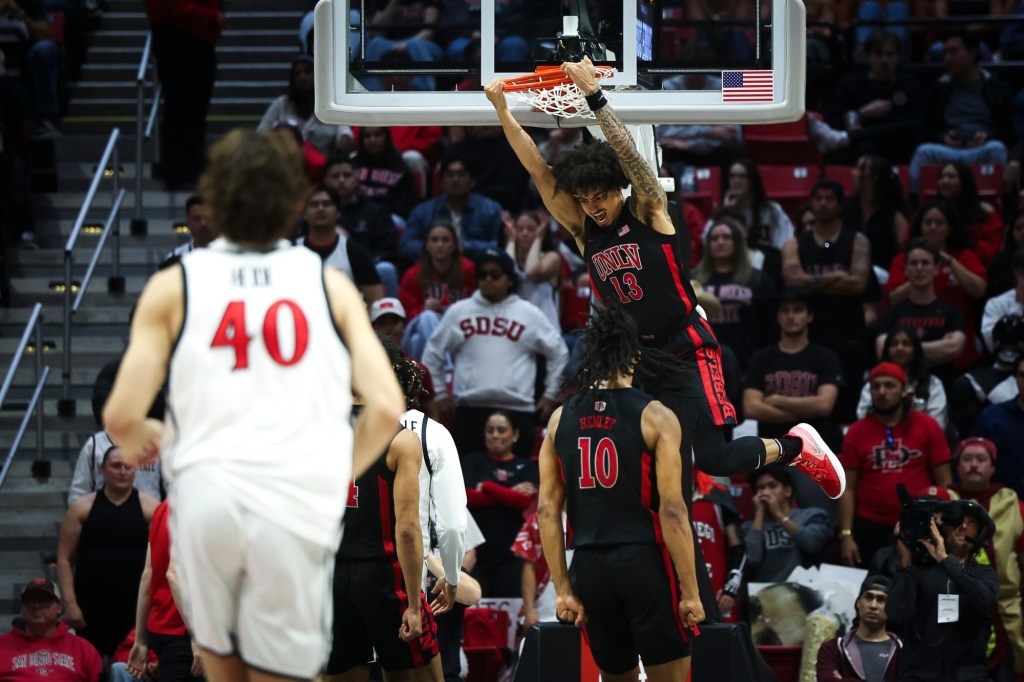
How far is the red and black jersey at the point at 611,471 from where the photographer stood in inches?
267

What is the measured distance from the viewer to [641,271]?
7543 millimetres

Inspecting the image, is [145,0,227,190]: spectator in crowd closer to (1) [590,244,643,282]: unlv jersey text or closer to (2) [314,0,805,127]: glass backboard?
(2) [314,0,805,127]: glass backboard

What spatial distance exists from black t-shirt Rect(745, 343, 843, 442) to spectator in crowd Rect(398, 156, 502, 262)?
8.60ft

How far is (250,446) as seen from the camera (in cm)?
434

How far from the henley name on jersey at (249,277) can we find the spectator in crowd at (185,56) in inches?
369

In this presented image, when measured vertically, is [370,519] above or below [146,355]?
below

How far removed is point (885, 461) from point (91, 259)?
6.59m

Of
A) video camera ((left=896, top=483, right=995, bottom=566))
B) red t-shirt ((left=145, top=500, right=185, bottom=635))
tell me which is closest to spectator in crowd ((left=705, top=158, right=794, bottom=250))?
video camera ((left=896, top=483, right=995, bottom=566))

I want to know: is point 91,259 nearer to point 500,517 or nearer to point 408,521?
point 500,517

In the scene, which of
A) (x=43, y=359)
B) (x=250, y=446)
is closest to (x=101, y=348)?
(x=43, y=359)

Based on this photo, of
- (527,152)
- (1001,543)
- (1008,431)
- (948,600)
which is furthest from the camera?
(1008,431)

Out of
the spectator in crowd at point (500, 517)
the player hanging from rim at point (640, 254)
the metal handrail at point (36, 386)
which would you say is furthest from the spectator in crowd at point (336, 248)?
the player hanging from rim at point (640, 254)

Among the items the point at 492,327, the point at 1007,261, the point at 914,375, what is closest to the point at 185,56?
the point at 492,327

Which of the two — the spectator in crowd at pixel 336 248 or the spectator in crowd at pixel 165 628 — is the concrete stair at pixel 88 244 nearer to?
the spectator in crowd at pixel 336 248
